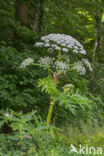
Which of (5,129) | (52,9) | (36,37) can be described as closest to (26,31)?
(36,37)

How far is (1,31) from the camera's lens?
5.26m

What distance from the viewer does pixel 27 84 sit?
510cm

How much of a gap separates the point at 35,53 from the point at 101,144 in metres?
2.62

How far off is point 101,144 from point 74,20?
4.07 m

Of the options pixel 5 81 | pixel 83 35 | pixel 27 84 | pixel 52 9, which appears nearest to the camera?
pixel 5 81

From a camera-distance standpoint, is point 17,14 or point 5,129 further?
point 17,14

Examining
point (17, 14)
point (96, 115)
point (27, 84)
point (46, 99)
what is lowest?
point (96, 115)

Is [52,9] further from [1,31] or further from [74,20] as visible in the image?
[1,31]

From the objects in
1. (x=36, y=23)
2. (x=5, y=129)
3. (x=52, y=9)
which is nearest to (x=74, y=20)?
(x=52, y=9)

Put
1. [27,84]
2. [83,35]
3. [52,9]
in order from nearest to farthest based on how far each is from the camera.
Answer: [27,84]
[52,9]
[83,35]

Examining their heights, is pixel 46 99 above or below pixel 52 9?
below

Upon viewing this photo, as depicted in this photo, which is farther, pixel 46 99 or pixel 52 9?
pixel 52 9

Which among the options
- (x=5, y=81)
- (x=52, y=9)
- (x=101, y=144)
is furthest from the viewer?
(x=52, y=9)

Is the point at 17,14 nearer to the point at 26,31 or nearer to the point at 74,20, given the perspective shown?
the point at 26,31
